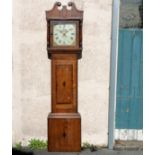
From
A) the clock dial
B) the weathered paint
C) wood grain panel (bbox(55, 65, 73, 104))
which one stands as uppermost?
the clock dial

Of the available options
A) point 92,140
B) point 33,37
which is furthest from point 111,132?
point 33,37

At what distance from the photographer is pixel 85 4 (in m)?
4.46

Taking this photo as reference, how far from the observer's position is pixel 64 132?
4.49 meters

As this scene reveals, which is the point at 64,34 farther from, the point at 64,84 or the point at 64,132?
the point at 64,132

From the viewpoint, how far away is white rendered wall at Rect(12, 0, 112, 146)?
449 cm

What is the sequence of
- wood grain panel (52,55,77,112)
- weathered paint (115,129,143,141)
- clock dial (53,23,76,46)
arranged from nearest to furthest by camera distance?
clock dial (53,23,76,46), wood grain panel (52,55,77,112), weathered paint (115,129,143,141)

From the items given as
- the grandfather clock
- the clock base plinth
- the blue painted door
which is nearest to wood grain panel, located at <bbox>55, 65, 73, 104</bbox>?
the grandfather clock

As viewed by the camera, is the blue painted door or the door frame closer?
the door frame

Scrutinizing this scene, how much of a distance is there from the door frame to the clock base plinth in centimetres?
49

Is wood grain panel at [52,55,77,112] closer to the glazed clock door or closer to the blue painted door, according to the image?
the glazed clock door

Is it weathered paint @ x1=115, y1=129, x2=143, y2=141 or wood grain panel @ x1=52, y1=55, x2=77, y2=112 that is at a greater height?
wood grain panel @ x1=52, y1=55, x2=77, y2=112

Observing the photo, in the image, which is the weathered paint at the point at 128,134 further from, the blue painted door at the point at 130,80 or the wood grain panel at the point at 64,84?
the wood grain panel at the point at 64,84
